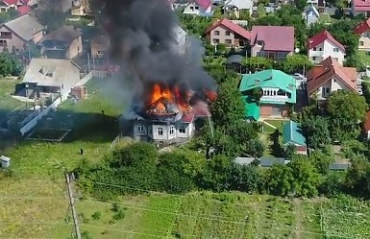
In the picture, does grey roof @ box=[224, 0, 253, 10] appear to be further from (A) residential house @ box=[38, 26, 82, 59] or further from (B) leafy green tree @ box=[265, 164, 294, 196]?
(B) leafy green tree @ box=[265, 164, 294, 196]

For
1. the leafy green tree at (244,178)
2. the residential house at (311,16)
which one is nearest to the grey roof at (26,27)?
the residential house at (311,16)

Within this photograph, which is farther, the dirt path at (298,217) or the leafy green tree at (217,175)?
the leafy green tree at (217,175)

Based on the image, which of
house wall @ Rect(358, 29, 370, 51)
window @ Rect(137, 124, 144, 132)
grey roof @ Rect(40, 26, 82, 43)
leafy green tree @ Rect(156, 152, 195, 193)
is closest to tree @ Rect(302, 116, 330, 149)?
leafy green tree @ Rect(156, 152, 195, 193)

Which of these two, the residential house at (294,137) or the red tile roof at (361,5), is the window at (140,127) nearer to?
the residential house at (294,137)

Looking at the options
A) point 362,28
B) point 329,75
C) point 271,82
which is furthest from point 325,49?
point 271,82

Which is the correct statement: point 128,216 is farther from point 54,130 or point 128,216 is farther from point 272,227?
point 54,130

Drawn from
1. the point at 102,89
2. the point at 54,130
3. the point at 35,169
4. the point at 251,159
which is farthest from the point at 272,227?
the point at 102,89
